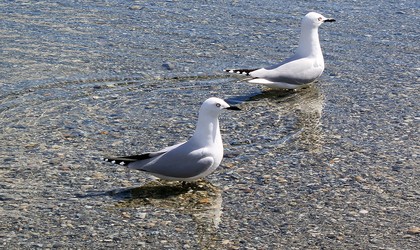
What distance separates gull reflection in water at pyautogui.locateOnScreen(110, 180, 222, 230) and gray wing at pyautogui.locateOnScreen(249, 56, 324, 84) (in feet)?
9.30

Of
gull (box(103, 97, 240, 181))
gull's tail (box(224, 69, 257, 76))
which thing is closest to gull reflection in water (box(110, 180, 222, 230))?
gull (box(103, 97, 240, 181))

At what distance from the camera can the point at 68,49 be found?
11883 millimetres

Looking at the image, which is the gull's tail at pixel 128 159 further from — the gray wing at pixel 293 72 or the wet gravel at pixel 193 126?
the gray wing at pixel 293 72

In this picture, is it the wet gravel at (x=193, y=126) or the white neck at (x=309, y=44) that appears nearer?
the wet gravel at (x=193, y=126)

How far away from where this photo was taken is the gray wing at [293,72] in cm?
1055

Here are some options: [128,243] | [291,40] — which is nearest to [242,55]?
[291,40]

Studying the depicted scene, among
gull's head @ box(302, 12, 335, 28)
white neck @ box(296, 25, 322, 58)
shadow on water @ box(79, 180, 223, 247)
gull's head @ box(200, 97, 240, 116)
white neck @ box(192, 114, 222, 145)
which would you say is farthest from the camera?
gull's head @ box(302, 12, 335, 28)

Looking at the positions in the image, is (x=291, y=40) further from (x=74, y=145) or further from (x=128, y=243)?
(x=128, y=243)

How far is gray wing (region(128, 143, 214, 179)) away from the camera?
761 centimetres

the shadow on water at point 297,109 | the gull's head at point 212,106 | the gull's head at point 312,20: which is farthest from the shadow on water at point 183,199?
the gull's head at point 312,20

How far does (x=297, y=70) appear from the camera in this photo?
1069 centimetres

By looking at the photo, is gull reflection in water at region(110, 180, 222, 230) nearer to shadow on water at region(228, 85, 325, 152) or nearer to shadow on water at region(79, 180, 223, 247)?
shadow on water at region(79, 180, 223, 247)

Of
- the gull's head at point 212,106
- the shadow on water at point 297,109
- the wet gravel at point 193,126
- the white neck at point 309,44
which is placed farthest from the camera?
the white neck at point 309,44

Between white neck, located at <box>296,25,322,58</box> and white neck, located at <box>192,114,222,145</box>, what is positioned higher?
white neck, located at <box>192,114,222,145</box>
